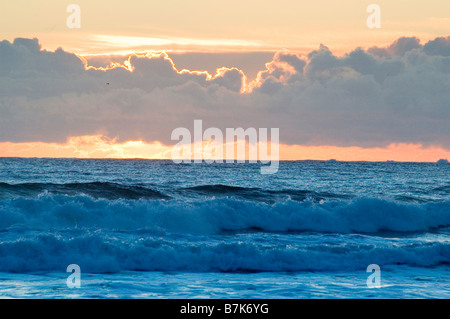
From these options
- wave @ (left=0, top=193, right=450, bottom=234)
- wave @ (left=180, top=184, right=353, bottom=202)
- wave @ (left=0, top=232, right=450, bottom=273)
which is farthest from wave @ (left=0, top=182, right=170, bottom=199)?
wave @ (left=0, top=232, right=450, bottom=273)

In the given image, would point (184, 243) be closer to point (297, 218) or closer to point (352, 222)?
point (297, 218)

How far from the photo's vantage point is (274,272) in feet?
54.7

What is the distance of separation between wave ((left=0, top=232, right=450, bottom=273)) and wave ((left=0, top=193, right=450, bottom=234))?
16.9 feet

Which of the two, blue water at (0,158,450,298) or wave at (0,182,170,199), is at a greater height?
wave at (0,182,170,199)

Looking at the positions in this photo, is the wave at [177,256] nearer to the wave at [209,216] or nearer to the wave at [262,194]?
the wave at [209,216]

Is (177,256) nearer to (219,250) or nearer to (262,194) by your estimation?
(219,250)

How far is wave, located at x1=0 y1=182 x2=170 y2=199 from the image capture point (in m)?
34.1

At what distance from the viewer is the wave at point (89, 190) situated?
3406 centimetres

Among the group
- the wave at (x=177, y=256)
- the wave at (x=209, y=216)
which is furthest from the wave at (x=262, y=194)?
the wave at (x=177, y=256)

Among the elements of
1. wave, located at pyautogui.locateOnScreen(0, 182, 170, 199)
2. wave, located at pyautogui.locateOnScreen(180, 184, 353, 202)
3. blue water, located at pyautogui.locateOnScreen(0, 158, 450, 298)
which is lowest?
blue water, located at pyautogui.locateOnScreen(0, 158, 450, 298)

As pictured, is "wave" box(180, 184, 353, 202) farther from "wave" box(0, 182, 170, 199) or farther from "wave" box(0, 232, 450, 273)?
"wave" box(0, 232, 450, 273)
